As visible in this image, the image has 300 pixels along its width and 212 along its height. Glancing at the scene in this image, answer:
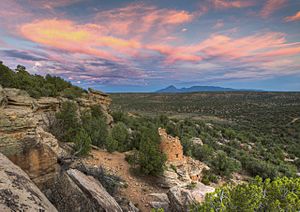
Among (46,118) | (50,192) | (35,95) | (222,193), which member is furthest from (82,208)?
(35,95)

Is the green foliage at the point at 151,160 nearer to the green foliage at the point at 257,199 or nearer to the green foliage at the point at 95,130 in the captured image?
the green foliage at the point at 95,130

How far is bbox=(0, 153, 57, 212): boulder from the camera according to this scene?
13.1ft

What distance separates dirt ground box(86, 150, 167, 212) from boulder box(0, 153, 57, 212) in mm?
7174

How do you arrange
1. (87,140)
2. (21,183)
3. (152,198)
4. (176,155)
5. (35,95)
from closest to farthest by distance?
1. (21,183)
2. (152,198)
3. (87,140)
4. (176,155)
5. (35,95)

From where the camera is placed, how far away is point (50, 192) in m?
6.73

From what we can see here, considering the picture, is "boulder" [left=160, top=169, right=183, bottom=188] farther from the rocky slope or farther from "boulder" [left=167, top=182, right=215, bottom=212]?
"boulder" [left=167, top=182, right=215, bottom=212]

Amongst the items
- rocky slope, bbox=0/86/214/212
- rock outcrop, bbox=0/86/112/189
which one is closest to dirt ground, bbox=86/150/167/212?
rocky slope, bbox=0/86/214/212

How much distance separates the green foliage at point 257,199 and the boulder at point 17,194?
480 cm

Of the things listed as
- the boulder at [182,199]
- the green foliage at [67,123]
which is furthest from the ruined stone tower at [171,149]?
the green foliage at [67,123]

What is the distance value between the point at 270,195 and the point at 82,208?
639cm

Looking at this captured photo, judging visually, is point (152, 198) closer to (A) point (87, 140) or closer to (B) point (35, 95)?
(A) point (87, 140)

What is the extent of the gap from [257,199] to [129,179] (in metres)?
8.69

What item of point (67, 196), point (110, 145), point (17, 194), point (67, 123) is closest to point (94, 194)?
point (67, 196)

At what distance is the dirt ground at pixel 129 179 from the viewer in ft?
37.9
